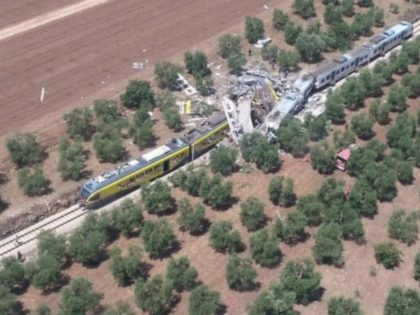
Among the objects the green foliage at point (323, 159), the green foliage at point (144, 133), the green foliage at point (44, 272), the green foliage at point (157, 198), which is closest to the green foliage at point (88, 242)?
the green foliage at point (44, 272)

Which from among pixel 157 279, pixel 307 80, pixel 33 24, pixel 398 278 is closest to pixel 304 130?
pixel 307 80

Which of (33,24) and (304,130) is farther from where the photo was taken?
(33,24)

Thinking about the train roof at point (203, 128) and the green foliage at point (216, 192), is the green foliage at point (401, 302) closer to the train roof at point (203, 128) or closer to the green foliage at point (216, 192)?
the green foliage at point (216, 192)

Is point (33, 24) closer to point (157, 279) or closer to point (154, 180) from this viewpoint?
point (154, 180)

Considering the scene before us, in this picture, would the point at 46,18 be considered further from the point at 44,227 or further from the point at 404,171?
the point at 404,171

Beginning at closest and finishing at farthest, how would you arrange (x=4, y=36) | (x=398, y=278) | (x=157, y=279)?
(x=157, y=279) < (x=398, y=278) < (x=4, y=36)

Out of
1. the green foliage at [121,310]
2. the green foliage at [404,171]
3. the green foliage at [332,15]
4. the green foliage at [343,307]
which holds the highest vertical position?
the green foliage at [121,310]

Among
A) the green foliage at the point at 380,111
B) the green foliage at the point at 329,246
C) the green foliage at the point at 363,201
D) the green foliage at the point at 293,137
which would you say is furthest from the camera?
the green foliage at the point at 380,111

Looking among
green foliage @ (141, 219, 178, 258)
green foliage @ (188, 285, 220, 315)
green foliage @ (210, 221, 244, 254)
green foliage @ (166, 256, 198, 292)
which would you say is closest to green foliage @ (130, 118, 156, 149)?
green foliage @ (141, 219, 178, 258)
